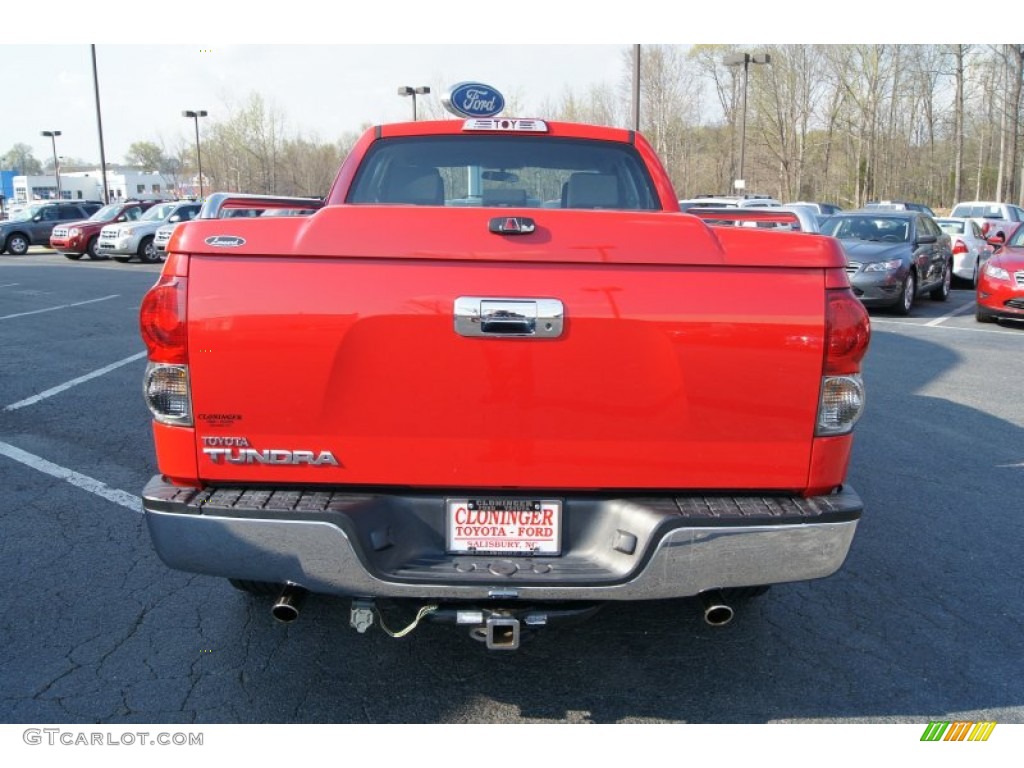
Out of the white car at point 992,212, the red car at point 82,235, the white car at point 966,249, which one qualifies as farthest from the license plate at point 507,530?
the red car at point 82,235

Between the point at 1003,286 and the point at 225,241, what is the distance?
12.5 metres

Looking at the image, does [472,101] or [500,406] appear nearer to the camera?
[500,406]

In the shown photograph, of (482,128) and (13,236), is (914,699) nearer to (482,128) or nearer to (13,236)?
(482,128)

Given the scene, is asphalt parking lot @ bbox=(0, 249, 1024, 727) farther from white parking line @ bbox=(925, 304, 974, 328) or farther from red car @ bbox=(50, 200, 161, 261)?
red car @ bbox=(50, 200, 161, 261)

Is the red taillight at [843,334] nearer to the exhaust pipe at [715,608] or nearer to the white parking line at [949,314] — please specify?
the exhaust pipe at [715,608]

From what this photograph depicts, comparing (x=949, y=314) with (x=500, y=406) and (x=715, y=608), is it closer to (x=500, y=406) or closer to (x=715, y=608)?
(x=715, y=608)

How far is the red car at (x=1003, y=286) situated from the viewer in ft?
39.5

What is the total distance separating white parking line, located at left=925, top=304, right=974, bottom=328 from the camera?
1274 centimetres

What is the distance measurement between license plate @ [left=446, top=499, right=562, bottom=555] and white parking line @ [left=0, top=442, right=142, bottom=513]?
286 centimetres

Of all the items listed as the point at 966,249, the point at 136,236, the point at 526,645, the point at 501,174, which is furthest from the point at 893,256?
the point at 136,236

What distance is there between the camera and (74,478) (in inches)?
209
